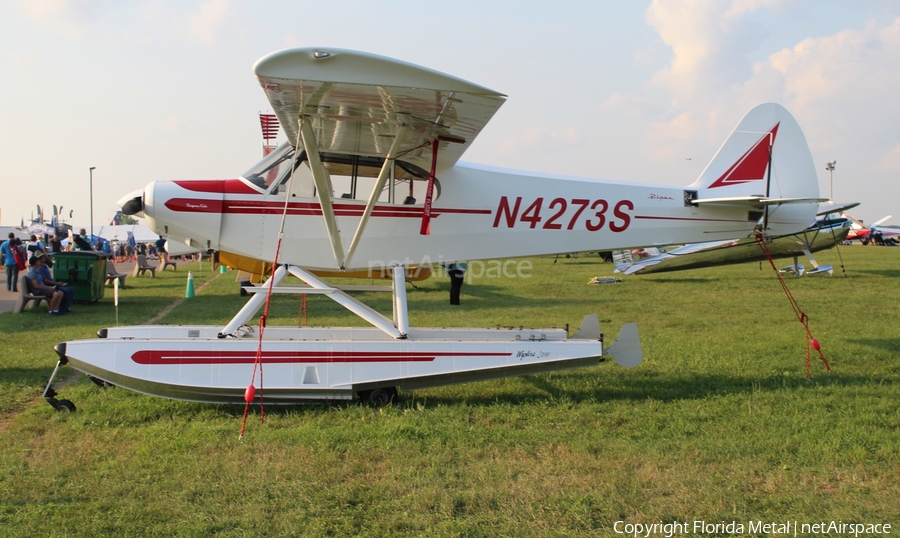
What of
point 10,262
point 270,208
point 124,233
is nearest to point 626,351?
point 270,208

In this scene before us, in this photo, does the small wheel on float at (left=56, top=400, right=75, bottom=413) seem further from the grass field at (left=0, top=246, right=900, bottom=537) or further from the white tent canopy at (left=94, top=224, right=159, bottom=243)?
the white tent canopy at (left=94, top=224, right=159, bottom=243)

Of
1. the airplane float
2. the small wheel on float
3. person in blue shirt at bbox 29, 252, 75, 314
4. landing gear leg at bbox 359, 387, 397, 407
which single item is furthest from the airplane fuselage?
the airplane float

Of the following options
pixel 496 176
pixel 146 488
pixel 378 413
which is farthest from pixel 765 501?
pixel 496 176

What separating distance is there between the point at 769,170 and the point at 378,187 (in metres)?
5.30

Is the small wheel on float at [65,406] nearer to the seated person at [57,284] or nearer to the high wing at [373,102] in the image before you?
the high wing at [373,102]

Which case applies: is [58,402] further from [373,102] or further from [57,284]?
[57,284]

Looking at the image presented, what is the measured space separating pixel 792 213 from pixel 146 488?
805 cm

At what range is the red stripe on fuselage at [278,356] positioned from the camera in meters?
6.27

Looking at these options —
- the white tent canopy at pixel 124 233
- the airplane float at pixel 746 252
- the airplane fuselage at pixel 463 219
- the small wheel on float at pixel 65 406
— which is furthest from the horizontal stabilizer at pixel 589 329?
the white tent canopy at pixel 124 233

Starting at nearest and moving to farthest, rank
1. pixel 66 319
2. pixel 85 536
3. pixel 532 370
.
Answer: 1. pixel 85 536
2. pixel 532 370
3. pixel 66 319

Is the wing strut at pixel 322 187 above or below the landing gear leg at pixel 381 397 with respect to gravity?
above

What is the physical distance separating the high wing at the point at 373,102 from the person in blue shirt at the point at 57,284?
30.0 feet

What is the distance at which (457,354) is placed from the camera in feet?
21.9

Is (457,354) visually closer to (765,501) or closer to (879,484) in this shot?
(765,501)
